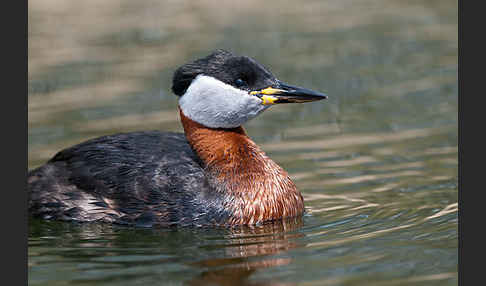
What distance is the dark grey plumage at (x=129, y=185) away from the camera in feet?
32.5

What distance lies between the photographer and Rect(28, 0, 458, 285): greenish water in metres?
8.63

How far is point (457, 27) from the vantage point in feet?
62.1

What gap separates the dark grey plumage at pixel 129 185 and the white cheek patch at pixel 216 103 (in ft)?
1.63

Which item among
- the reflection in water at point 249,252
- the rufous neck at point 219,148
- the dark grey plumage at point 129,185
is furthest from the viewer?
the rufous neck at point 219,148

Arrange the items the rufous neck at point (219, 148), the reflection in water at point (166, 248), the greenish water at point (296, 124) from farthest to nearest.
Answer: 1. the rufous neck at point (219, 148)
2. the greenish water at point (296, 124)
3. the reflection in water at point (166, 248)

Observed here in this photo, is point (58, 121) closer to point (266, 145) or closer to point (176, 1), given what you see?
point (266, 145)

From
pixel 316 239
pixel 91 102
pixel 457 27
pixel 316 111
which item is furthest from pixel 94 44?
pixel 316 239

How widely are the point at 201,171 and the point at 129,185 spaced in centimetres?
77

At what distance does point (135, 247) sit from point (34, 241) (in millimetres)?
1129

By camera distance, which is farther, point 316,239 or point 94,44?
point 94,44

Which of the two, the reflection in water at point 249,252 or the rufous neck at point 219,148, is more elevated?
the rufous neck at point 219,148

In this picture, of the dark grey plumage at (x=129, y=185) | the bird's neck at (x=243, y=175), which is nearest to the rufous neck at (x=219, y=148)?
the bird's neck at (x=243, y=175)

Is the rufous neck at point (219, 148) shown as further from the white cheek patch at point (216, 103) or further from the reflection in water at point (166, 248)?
the reflection in water at point (166, 248)

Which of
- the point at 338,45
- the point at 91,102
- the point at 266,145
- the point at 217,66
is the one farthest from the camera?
the point at 338,45
